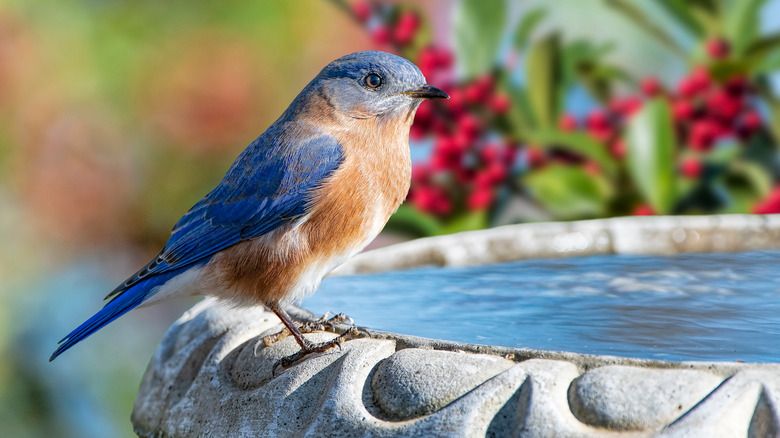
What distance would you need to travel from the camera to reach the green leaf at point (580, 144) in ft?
14.6

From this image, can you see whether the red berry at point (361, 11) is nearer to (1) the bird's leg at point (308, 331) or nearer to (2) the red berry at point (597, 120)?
(2) the red berry at point (597, 120)

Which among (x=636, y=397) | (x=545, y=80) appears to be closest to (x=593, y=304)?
(x=636, y=397)

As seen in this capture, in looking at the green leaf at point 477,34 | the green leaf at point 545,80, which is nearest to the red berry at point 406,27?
the green leaf at point 477,34

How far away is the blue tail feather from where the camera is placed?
6.63 ft

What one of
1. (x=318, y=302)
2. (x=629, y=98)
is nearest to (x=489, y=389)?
(x=318, y=302)

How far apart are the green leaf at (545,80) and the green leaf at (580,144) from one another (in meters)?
0.14

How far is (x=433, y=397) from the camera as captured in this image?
1.38m

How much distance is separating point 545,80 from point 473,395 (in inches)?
135

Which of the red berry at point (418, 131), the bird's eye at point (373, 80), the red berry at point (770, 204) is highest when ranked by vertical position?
the bird's eye at point (373, 80)

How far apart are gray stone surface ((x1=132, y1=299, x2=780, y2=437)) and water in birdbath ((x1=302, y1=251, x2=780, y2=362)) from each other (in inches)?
8.5

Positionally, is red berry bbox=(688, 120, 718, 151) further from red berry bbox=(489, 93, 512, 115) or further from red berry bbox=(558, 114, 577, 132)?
red berry bbox=(489, 93, 512, 115)

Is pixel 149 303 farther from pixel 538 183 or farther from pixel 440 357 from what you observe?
pixel 538 183

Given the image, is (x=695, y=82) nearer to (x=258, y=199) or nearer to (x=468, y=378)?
(x=258, y=199)

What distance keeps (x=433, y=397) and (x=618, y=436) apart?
0.29 m
